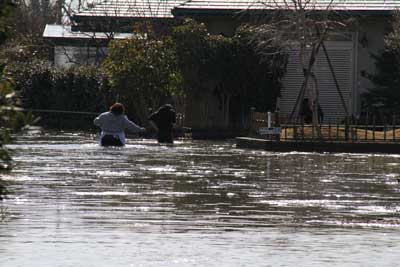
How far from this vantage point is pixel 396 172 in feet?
84.2

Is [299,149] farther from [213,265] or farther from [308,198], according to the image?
[213,265]

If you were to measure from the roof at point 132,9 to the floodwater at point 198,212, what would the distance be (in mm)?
25062

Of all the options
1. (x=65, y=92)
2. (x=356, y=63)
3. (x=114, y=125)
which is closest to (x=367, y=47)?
(x=356, y=63)

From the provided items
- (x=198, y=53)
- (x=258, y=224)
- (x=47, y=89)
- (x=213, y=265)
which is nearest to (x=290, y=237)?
(x=258, y=224)

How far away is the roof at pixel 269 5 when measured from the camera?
143 feet

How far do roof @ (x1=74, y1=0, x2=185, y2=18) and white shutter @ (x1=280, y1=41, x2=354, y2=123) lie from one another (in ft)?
29.7

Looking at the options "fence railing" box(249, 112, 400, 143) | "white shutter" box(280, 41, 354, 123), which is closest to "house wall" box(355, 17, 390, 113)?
"white shutter" box(280, 41, 354, 123)

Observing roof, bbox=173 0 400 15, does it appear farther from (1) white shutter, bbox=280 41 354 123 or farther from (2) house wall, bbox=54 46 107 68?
(2) house wall, bbox=54 46 107 68

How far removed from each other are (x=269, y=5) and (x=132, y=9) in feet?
45.3

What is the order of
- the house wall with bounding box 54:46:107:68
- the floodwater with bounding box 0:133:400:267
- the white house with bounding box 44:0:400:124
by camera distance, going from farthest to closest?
1. the house wall with bounding box 54:46:107:68
2. the white house with bounding box 44:0:400:124
3. the floodwater with bounding box 0:133:400:267

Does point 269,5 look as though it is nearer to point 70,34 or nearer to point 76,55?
point 70,34

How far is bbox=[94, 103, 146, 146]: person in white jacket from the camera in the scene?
104ft

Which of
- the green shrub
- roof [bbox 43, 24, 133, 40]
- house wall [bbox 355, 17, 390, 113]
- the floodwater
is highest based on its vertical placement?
roof [bbox 43, 24, 133, 40]

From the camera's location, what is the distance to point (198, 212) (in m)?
17.4
